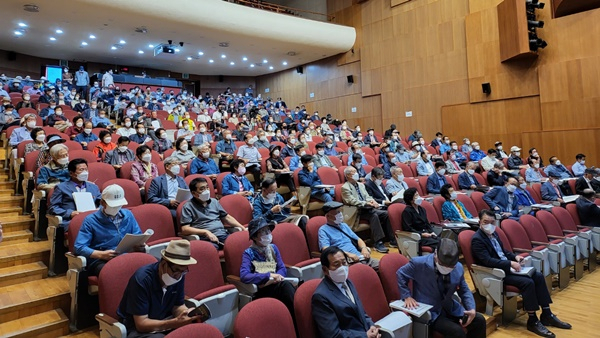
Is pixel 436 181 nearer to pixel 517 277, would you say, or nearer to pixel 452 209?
pixel 452 209

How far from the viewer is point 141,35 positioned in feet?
Result: 32.8

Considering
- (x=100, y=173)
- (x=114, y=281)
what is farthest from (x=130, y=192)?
(x=114, y=281)

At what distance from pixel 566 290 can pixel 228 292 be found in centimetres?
331

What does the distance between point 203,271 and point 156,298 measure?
514mm

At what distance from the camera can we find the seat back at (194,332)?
136 centimetres

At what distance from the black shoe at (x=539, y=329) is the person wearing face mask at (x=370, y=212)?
1.33 metres

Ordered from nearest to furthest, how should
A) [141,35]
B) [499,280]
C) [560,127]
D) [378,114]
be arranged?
[499,280]
[560,127]
[141,35]
[378,114]

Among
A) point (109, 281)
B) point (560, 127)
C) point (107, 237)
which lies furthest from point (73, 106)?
point (560, 127)

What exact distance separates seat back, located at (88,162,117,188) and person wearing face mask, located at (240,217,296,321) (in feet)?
6.66

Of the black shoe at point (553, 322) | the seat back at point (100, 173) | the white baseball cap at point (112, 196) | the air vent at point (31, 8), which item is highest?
the air vent at point (31, 8)

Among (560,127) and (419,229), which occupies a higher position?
(560,127)

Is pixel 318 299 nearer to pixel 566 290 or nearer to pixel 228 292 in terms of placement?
pixel 228 292

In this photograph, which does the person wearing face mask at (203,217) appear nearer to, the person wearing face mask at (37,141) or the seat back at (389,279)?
the seat back at (389,279)

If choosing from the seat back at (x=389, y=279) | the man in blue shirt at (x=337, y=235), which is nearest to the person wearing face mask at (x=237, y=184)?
the man in blue shirt at (x=337, y=235)
